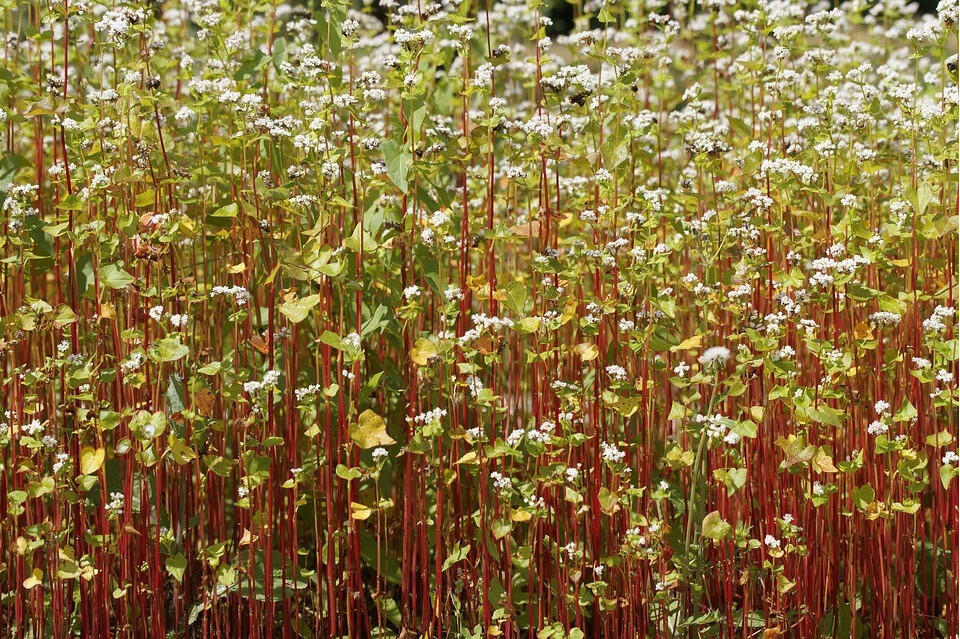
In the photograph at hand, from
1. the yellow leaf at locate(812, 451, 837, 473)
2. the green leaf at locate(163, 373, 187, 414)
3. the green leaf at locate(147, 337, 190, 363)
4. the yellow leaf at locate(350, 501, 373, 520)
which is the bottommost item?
the yellow leaf at locate(350, 501, 373, 520)

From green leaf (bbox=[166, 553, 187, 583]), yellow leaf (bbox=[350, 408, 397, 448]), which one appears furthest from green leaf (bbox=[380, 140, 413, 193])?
green leaf (bbox=[166, 553, 187, 583])

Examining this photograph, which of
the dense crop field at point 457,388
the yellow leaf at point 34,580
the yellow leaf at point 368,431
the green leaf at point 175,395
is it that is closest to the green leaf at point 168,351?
the dense crop field at point 457,388

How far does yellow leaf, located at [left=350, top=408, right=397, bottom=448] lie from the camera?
Answer: 1709 millimetres

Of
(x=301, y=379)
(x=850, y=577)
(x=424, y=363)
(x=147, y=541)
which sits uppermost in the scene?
(x=424, y=363)

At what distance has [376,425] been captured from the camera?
173 centimetres

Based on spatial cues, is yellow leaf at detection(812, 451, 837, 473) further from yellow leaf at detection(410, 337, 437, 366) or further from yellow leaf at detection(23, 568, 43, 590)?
yellow leaf at detection(23, 568, 43, 590)

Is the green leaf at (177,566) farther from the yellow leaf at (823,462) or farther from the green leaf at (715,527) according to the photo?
the yellow leaf at (823,462)

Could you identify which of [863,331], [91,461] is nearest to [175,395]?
[91,461]

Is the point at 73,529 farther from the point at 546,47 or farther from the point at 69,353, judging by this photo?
the point at 546,47

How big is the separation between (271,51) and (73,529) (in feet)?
3.43

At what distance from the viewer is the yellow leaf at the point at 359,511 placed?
174 cm

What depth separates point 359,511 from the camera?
1.76 meters

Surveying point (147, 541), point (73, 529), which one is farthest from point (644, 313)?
point (73, 529)

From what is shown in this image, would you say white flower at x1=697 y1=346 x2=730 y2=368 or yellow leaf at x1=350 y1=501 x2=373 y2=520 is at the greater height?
white flower at x1=697 y1=346 x2=730 y2=368
